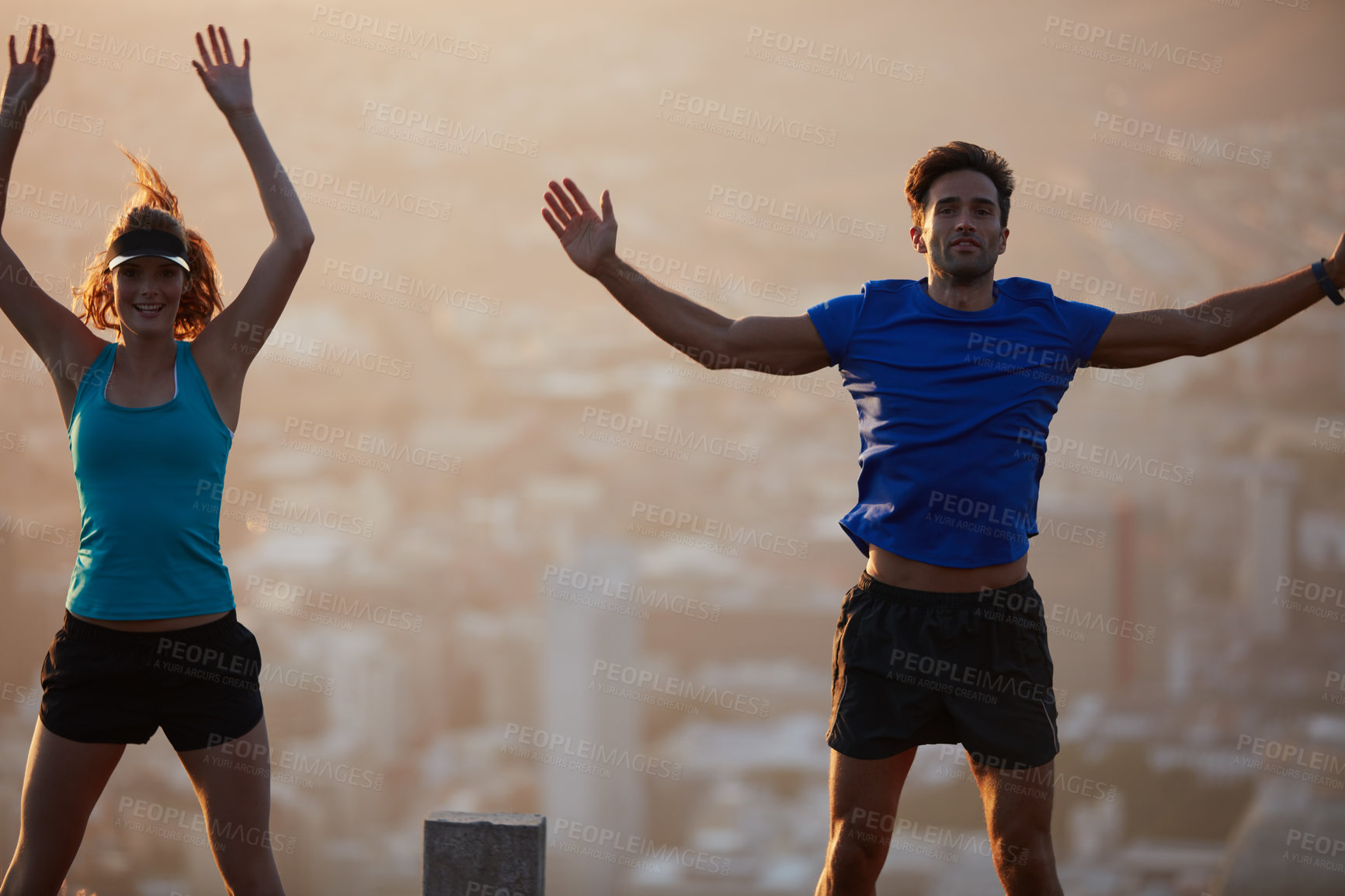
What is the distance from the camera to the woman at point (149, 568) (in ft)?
8.20

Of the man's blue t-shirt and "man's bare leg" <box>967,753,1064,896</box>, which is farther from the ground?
the man's blue t-shirt

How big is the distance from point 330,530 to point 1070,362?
341ft

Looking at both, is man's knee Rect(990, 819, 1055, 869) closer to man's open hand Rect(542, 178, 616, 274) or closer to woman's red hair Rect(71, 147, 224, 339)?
man's open hand Rect(542, 178, 616, 274)

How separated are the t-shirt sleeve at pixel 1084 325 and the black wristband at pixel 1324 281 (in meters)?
0.51

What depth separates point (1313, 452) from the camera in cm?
8388

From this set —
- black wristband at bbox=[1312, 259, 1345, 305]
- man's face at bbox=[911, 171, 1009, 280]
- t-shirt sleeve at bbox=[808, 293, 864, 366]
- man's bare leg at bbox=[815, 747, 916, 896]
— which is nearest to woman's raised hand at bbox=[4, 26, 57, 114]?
t-shirt sleeve at bbox=[808, 293, 864, 366]

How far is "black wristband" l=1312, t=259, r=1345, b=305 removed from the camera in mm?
2830

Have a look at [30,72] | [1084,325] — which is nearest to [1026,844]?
[1084,325]

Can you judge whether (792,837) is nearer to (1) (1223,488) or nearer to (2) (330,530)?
(1) (1223,488)

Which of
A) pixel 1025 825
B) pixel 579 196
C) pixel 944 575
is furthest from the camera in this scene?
pixel 579 196

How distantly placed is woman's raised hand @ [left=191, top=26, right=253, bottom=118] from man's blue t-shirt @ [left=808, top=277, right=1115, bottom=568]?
1.54 m

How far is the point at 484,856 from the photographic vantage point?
2945 mm

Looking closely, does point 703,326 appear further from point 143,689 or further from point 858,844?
point 143,689

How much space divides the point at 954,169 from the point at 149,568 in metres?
2.17
